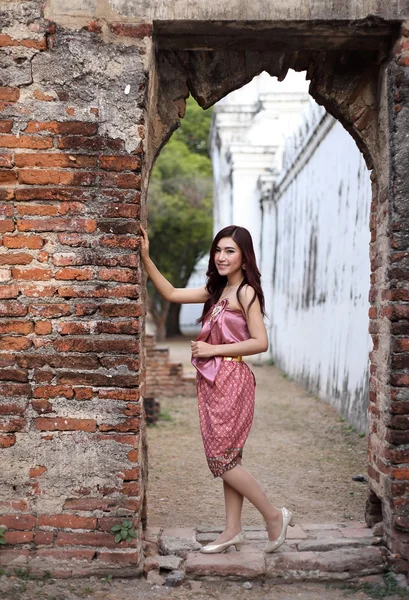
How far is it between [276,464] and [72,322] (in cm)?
363

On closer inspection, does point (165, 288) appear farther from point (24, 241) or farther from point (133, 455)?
point (133, 455)

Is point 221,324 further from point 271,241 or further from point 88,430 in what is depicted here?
point 271,241

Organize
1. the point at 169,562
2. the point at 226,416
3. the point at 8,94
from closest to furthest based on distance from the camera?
the point at 8,94 → the point at 226,416 → the point at 169,562

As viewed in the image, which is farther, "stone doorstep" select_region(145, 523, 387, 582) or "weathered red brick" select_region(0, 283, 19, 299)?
"stone doorstep" select_region(145, 523, 387, 582)

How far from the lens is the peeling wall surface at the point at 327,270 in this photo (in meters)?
7.80

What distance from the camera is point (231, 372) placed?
3.73m

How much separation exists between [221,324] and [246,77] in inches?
58.1

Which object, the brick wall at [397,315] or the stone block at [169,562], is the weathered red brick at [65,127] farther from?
the stone block at [169,562]

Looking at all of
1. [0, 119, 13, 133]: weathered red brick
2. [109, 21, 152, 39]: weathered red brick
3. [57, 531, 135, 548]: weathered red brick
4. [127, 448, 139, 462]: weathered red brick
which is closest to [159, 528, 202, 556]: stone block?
[57, 531, 135, 548]: weathered red brick


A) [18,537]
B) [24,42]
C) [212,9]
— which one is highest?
[212,9]

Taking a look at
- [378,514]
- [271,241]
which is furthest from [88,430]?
[271,241]

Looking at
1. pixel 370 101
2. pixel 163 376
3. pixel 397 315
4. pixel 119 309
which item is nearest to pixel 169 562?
pixel 119 309

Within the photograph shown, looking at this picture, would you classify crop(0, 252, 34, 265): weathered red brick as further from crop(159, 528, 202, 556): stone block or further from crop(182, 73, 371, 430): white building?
crop(182, 73, 371, 430): white building

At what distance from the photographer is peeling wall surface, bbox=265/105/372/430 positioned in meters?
7.80
